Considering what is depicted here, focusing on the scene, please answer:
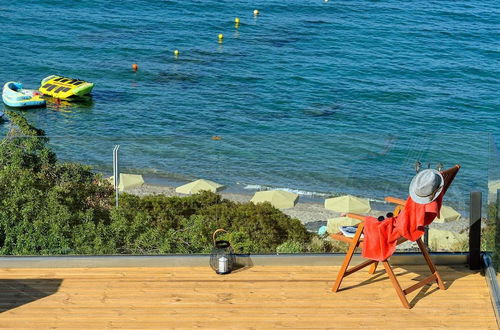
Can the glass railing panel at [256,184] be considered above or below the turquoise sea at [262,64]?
above

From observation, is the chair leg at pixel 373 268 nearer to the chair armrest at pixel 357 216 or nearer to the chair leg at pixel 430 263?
the chair leg at pixel 430 263

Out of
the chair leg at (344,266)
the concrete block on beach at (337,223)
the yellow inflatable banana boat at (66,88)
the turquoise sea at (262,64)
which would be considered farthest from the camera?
the yellow inflatable banana boat at (66,88)

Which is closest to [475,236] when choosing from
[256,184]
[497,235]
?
[497,235]

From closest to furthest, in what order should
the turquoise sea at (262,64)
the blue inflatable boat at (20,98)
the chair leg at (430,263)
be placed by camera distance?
the chair leg at (430,263)
the blue inflatable boat at (20,98)
the turquoise sea at (262,64)

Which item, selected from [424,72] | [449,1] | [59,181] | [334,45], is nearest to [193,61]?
[334,45]

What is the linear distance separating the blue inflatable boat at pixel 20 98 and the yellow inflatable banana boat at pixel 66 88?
2.72 feet

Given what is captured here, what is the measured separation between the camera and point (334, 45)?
44.8 metres

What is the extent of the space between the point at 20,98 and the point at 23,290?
29.1 m

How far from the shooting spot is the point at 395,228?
18.5 ft

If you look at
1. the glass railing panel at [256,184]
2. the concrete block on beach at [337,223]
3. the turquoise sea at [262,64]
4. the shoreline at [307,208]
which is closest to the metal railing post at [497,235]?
the glass railing panel at [256,184]

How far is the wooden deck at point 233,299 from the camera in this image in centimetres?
548

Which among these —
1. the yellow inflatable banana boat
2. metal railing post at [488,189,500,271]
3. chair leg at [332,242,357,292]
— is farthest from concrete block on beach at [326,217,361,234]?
the yellow inflatable banana boat

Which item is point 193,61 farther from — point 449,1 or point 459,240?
point 459,240

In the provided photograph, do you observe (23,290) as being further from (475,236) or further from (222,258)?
(475,236)
